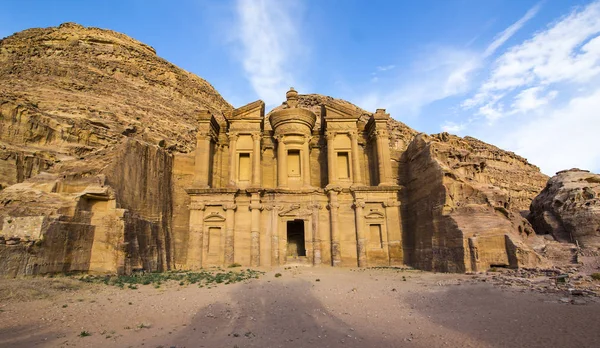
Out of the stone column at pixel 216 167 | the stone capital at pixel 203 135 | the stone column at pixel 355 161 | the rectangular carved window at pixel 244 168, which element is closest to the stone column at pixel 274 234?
the rectangular carved window at pixel 244 168

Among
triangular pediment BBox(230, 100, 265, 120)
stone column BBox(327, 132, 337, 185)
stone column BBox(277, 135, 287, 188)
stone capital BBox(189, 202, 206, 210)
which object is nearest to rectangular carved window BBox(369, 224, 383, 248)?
stone column BBox(327, 132, 337, 185)

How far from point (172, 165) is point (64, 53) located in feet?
77.3

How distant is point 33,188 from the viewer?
13.7m

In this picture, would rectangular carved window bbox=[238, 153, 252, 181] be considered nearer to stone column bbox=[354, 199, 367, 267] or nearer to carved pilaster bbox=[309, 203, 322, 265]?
carved pilaster bbox=[309, 203, 322, 265]

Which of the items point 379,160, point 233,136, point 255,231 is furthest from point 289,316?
point 233,136

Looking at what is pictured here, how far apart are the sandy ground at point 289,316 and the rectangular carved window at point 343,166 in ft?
41.6

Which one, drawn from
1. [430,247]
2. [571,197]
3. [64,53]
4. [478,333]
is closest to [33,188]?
[478,333]

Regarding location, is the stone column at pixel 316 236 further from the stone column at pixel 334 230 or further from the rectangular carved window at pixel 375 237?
the rectangular carved window at pixel 375 237

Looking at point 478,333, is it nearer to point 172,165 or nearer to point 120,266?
point 120,266

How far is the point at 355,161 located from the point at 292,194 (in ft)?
17.8

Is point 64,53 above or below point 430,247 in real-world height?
above

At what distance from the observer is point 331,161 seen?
23750 mm

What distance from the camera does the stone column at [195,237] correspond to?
20.7 meters

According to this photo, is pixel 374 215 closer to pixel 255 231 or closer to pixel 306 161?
pixel 306 161
